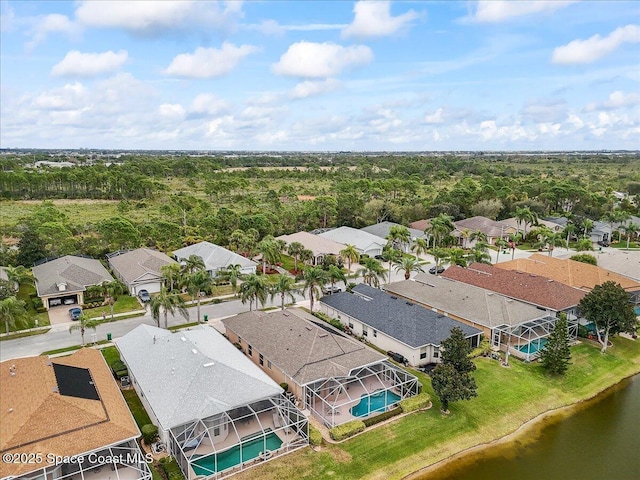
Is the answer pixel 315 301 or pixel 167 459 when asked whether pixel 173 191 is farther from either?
pixel 167 459

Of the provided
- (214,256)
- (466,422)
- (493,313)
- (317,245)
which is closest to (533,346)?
(493,313)

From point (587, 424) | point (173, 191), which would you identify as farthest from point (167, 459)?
point (173, 191)

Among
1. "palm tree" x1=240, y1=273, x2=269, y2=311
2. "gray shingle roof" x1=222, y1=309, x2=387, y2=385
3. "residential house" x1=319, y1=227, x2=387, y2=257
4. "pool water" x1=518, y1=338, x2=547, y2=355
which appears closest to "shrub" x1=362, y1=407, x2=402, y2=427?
"gray shingle roof" x1=222, y1=309, x2=387, y2=385

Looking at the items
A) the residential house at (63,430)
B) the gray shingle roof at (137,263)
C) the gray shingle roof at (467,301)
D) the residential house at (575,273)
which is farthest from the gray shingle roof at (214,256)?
the residential house at (575,273)

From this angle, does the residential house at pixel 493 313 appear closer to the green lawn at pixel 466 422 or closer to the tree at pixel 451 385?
the green lawn at pixel 466 422

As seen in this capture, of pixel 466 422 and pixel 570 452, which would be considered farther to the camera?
pixel 466 422

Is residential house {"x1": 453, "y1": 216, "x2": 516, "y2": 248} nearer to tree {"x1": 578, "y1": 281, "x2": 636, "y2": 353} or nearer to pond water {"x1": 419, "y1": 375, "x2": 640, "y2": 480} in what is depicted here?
tree {"x1": 578, "y1": 281, "x2": 636, "y2": 353}

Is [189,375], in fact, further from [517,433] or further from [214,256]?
[214,256]
